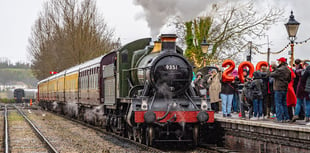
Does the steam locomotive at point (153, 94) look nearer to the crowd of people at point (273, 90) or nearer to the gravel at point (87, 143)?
the gravel at point (87, 143)

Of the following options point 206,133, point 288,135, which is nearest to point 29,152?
point 206,133

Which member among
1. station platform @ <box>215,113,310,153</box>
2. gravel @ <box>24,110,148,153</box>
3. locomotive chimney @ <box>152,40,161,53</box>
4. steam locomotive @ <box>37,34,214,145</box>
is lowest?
gravel @ <box>24,110,148,153</box>

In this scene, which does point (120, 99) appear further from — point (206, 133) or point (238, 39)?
point (238, 39)

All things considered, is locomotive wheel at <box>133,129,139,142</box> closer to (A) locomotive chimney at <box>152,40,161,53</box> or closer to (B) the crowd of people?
(B) the crowd of people

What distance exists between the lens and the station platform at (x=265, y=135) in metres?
9.11

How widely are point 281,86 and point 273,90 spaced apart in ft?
4.41

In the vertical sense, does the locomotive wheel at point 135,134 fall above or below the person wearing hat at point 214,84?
below

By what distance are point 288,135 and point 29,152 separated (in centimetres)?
687

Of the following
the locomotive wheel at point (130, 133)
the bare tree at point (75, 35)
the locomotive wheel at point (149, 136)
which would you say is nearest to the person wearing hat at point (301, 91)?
the locomotive wheel at point (149, 136)

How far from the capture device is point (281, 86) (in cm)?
1122

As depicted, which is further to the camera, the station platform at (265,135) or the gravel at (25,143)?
the gravel at (25,143)

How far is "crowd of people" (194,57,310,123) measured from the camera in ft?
35.6

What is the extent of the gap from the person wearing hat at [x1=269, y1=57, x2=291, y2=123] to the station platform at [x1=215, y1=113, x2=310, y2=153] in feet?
1.03

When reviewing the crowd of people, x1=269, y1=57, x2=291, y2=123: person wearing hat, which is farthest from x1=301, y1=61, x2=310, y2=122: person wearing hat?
x1=269, y1=57, x2=291, y2=123: person wearing hat
